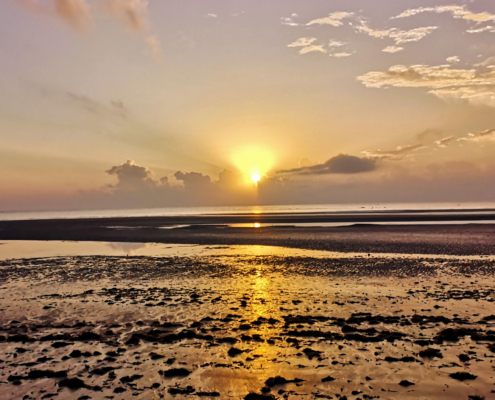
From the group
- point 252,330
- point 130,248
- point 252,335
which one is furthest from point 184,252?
point 252,335

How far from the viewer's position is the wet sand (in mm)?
9336

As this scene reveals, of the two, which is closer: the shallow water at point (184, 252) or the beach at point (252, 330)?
the beach at point (252, 330)

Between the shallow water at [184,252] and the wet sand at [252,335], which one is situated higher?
the shallow water at [184,252]

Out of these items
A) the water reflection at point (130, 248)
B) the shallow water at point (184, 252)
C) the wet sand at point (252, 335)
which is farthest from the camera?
the water reflection at point (130, 248)

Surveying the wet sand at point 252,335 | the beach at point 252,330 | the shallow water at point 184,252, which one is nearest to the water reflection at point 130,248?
the shallow water at point 184,252

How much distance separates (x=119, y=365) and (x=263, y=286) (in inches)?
440

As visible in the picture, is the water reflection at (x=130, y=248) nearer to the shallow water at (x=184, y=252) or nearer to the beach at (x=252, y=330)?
the shallow water at (x=184, y=252)

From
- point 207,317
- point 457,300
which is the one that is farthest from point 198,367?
point 457,300

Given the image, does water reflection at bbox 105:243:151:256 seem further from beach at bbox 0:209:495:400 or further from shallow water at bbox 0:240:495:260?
beach at bbox 0:209:495:400

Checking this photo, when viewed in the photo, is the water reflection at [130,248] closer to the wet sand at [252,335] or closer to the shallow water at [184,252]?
the shallow water at [184,252]

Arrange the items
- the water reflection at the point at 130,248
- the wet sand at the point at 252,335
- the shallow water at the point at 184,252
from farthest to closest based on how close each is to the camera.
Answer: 1. the water reflection at the point at 130,248
2. the shallow water at the point at 184,252
3. the wet sand at the point at 252,335

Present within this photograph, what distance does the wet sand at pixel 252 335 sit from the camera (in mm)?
9336

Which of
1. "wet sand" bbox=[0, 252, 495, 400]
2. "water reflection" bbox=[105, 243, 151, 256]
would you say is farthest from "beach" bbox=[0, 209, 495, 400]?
"water reflection" bbox=[105, 243, 151, 256]

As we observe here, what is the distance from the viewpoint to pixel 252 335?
12828 millimetres
